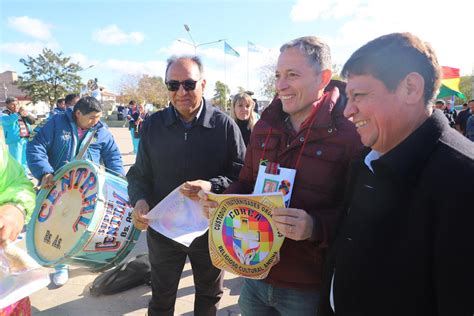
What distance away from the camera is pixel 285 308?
1.62 metres

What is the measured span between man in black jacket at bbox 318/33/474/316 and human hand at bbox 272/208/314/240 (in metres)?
0.14

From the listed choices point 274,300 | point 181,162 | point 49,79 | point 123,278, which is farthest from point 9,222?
point 49,79

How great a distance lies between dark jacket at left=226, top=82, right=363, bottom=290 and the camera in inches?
59.5

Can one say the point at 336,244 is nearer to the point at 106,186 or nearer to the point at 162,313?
the point at 162,313

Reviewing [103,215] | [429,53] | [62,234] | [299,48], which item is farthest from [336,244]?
[62,234]

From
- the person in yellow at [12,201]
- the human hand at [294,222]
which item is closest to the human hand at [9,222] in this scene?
the person in yellow at [12,201]

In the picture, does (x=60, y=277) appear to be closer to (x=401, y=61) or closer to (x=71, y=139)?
(x=71, y=139)

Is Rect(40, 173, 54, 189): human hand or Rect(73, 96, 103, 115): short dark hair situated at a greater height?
Rect(73, 96, 103, 115): short dark hair

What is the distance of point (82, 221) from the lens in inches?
101

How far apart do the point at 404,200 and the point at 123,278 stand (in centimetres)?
318

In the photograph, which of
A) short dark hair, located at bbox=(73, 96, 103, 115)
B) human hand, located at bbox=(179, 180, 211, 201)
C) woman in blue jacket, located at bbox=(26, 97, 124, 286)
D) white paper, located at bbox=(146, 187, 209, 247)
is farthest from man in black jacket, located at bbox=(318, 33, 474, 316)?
short dark hair, located at bbox=(73, 96, 103, 115)

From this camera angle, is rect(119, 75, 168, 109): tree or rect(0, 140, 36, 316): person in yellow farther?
rect(119, 75, 168, 109): tree

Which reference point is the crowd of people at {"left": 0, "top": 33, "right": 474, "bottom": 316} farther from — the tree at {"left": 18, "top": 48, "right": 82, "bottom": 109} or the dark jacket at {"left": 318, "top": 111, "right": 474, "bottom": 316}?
the tree at {"left": 18, "top": 48, "right": 82, "bottom": 109}

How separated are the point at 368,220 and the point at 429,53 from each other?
0.61m
